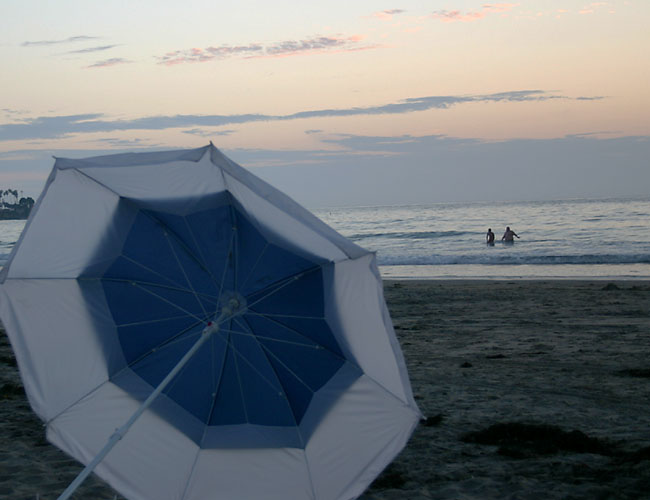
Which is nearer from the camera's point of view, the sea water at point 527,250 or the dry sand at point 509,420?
the dry sand at point 509,420

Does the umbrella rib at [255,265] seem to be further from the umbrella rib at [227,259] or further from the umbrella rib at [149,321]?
the umbrella rib at [149,321]

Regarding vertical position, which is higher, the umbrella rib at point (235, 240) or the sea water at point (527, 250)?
the umbrella rib at point (235, 240)

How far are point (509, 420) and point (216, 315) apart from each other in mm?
3568

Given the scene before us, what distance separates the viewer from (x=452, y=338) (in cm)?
1122

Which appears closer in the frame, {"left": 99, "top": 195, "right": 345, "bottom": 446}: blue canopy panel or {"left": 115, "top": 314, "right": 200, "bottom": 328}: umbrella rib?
{"left": 99, "top": 195, "right": 345, "bottom": 446}: blue canopy panel

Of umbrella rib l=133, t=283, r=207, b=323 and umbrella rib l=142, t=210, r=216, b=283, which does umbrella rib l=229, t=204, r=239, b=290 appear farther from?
umbrella rib l=133, t=283, r=207, b=323

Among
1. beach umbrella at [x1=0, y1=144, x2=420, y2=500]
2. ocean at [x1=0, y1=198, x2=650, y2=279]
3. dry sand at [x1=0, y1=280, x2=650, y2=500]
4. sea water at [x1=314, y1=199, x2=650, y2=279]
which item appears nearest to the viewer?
beach umbrella at [x1=0, y1=144, x2=420, y2=500]

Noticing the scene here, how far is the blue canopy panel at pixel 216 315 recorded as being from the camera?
352 cm

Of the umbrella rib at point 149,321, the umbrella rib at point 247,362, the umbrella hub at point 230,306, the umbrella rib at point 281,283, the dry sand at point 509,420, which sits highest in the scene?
the umbrella rib at point 281,283

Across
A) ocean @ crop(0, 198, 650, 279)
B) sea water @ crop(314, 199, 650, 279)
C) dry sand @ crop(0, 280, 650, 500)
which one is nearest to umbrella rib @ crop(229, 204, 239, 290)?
dry sand @ crop(0, 280, 650, 500)

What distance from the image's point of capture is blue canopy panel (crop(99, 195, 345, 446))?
3520 millimetres

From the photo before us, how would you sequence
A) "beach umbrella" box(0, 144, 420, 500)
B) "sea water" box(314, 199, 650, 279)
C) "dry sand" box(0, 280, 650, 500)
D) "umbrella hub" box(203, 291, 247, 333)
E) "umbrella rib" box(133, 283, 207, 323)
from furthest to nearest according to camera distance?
"sea water" box(314, 199, 650, 279) < "dry sand" box(0, 280, 650, 500) < "umbrella rib" box(133, 283, 207, 323) < "umbrella hub" box(203, 291, 247, 333) < "beach umbrella" box(0, 144, 420, 500)

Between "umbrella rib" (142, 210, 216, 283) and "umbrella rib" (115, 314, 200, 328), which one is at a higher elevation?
"umbrella rib" (142, 210, 216, 283)

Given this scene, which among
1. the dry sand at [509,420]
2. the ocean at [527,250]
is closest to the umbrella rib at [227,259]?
the dry sand at [509,420]
